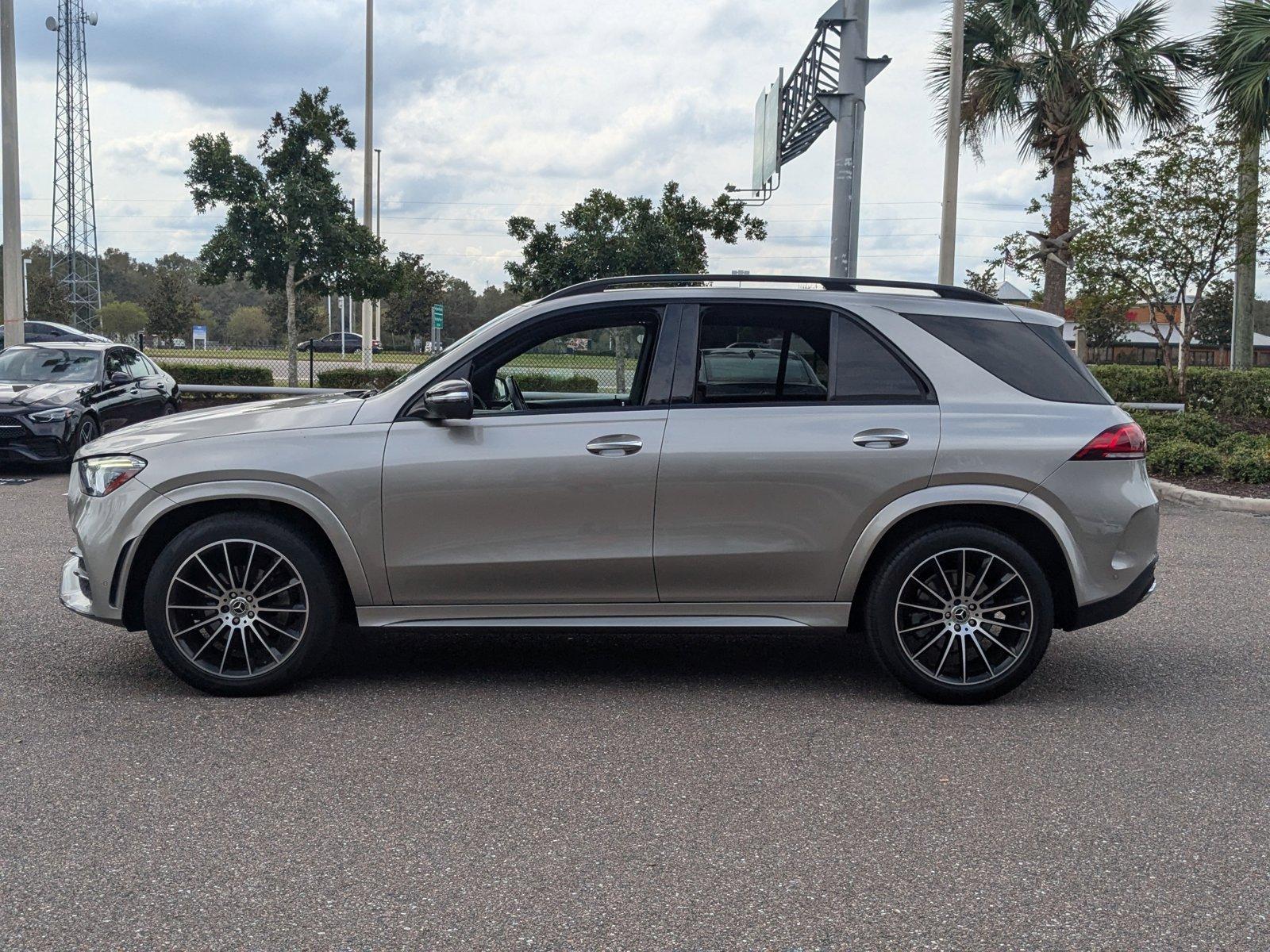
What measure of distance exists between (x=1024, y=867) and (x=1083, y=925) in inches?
14.3

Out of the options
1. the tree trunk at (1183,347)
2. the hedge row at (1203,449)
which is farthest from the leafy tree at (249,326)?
the hedge row at (1203,449)

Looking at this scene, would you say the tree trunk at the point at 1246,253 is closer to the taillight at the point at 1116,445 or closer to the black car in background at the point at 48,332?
the taillight at the point at 1116,445

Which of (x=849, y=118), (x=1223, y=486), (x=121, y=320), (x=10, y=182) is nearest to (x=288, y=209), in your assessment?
(x=10, y=182)

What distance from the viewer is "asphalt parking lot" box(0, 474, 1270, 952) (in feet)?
10.7

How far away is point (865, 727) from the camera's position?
16.2 ft

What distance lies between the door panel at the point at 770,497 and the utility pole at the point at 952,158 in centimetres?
1462

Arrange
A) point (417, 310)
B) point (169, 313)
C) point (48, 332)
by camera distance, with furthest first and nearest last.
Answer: point (417, 310), point (169, 313), point (48, 332)

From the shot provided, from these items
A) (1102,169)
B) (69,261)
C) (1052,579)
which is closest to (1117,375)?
(1102,169)

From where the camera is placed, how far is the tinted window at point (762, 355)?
532 cm

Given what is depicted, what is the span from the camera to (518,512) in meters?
5.14

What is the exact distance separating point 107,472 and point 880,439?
332cm

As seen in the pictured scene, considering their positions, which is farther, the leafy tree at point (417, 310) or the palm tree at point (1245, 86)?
the leafy tree at point (417, 310)

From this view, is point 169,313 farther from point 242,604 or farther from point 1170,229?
point 242,604

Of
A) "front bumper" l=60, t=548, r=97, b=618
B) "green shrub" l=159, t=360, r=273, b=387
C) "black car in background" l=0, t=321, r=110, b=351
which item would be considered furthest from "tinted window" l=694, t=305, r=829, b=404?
"black car in background" l=0, t=321, r=110, b=351
